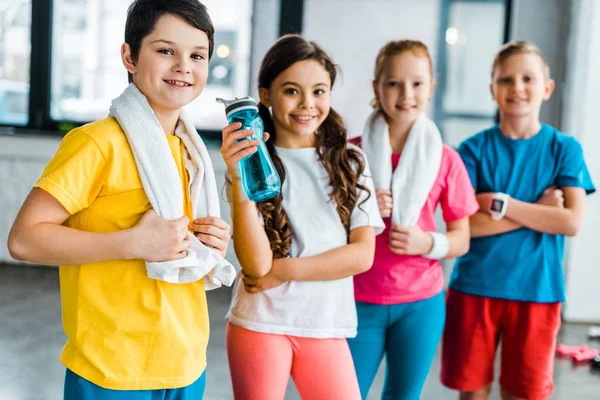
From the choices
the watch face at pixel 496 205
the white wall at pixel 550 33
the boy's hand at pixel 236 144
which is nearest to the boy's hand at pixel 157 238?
the boy's hand at pixel 236 144

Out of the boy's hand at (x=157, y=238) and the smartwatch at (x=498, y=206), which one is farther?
the smartwatch at (x=498, y=206)

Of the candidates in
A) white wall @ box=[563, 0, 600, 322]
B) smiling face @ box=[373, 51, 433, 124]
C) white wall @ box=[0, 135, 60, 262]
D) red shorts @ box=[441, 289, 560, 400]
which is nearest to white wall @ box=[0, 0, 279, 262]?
white wall @ box=[0, 135, 60, 262]

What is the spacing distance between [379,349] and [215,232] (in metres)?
0.67

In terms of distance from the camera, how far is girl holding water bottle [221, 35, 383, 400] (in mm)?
1410

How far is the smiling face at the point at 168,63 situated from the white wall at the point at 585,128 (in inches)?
117

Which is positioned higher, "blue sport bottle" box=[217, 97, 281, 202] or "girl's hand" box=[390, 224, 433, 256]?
"blue sport bottle" box=[217, 97, 281, 202]

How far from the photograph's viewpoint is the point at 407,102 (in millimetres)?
1691

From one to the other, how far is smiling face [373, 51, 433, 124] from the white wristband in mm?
319

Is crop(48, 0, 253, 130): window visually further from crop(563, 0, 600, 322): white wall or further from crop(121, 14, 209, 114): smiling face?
crop(121, 14, 209, 114): smiling face

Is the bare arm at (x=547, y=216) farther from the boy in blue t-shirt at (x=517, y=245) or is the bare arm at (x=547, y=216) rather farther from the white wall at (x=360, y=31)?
the white wall at (x=360, y=31)

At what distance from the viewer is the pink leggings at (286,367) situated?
1405mm

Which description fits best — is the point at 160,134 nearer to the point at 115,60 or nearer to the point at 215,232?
the point at 215,232

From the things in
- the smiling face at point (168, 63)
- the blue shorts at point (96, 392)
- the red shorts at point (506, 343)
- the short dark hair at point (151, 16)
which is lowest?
the red shorts at point (506, 343)

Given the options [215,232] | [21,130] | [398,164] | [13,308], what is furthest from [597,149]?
[21,130]
